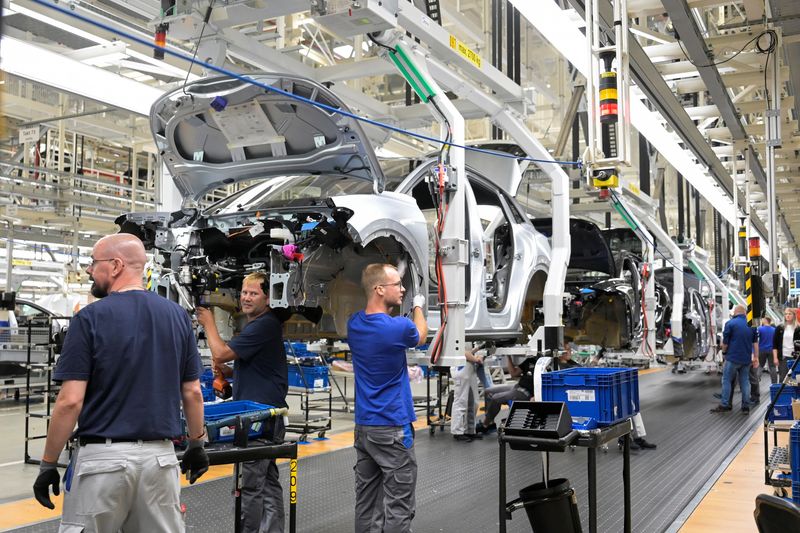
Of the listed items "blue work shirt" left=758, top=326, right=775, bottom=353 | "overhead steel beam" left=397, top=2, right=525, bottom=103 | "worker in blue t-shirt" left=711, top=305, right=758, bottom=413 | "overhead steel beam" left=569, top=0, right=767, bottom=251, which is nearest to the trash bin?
"overhead steel beam" left=397, top=2, right=525, bottom=103

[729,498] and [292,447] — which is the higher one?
[292,447]

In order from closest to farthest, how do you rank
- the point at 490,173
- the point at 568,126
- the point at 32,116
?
the point at 490,173 < the point at 568,126 < the point at 32,116

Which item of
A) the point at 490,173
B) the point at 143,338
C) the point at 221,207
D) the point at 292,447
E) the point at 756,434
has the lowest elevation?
the point at 756,434

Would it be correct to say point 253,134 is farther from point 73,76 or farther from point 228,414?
point 228,414

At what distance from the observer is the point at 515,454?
24.4 ft

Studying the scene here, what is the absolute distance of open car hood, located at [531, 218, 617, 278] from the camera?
31.0 feet

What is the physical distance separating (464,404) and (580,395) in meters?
4.29

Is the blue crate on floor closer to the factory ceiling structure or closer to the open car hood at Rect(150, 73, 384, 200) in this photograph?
the factory ceiling structure

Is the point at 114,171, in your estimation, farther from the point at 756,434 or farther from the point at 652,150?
the point at 756,434

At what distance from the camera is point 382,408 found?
12.3ft

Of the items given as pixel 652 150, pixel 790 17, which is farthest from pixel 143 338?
pixel 652 150

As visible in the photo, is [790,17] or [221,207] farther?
[790,17]

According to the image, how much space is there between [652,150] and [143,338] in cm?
1079

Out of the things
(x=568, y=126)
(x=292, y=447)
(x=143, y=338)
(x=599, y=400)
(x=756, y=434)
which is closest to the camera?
(x=143, y=338)
